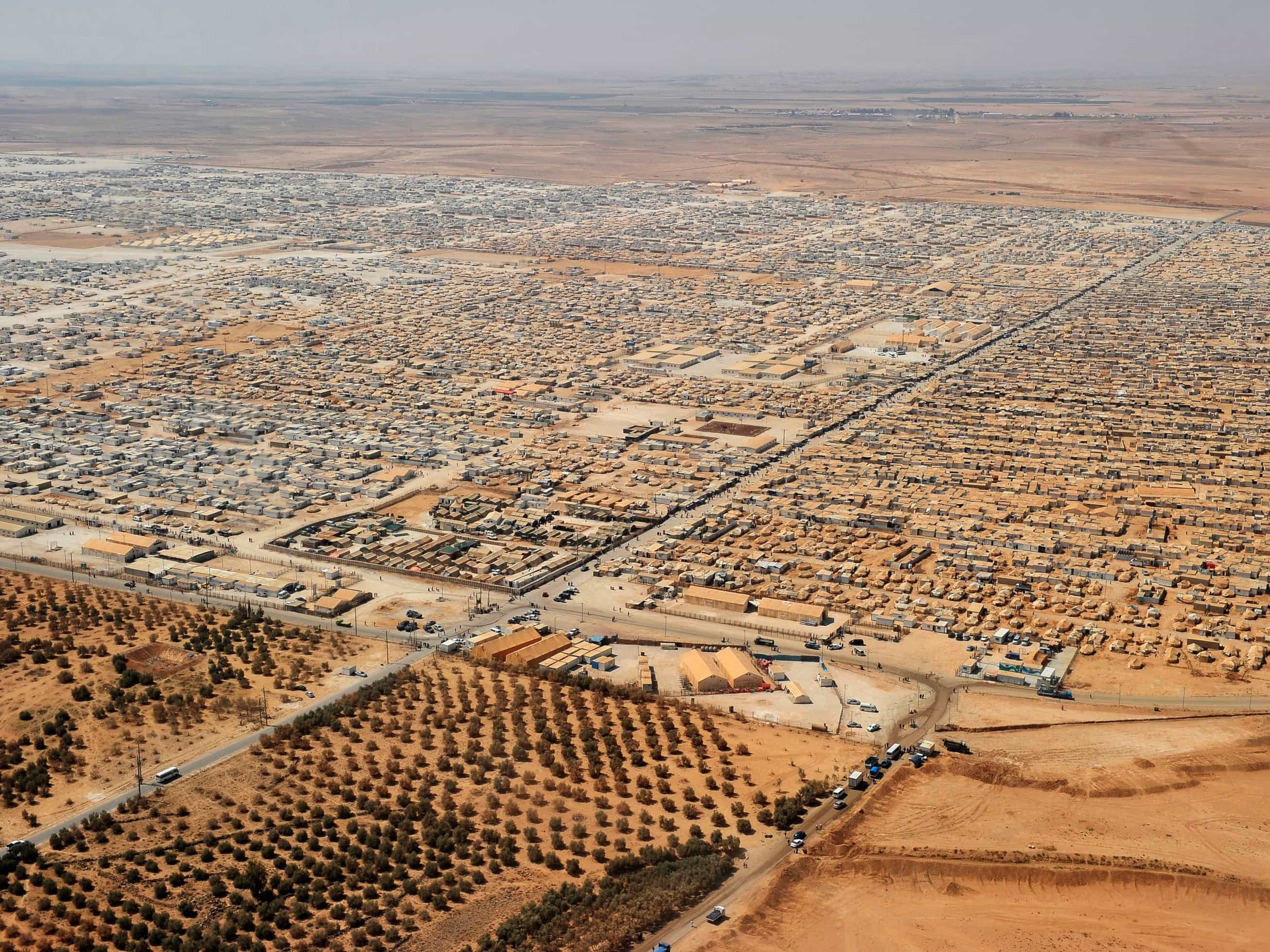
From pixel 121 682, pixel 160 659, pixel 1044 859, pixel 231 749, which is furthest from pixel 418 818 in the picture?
pixel 1044 859

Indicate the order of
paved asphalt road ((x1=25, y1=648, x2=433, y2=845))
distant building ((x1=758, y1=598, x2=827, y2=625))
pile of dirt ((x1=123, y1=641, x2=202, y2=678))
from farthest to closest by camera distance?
distant building ((x1=758, y1=598, x2=827, y2=625)) < pile of dirt ((x1=123, y1=641, x2=202, y2=678)) < paved asphalt road ((x1=25, y1=648, x2=433, y2=845))

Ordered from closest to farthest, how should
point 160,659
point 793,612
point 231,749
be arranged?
point 231,749
point 160,659
point 793,612

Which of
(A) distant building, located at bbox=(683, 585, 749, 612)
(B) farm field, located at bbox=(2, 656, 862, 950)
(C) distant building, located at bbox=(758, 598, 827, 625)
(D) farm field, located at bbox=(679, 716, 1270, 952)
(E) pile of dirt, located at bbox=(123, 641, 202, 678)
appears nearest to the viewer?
(B) farm field, located at bbox=(2, 656, 862, 950)

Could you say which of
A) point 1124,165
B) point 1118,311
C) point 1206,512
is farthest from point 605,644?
point 1124,165

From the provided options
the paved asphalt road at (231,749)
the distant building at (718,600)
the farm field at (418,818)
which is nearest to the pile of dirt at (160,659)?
the paved asphalt road at (231,749)

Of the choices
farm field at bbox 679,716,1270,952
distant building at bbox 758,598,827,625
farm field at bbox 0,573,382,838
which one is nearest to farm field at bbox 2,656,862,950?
farm field at bbox 0,573,382,838

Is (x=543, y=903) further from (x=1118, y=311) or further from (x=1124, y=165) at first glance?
(x=1124, y=165)

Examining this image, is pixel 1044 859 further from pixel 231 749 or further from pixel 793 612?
pixel 231 749

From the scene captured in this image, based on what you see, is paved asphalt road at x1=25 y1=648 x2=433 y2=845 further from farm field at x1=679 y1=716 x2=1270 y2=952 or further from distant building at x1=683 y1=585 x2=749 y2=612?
farm field at x1=679 y1=716 x2=1270 y2=952
